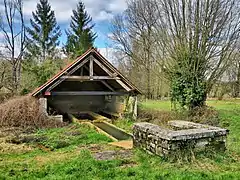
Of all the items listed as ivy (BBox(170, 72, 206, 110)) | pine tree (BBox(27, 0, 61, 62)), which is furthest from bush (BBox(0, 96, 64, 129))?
pine tree (BBox(27, 0, 61, 62))

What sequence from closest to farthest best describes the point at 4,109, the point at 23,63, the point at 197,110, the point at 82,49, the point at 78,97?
the point at 4,109, the point at 197,110, the point at 78,97, the point at 23,63, the point at 82,49

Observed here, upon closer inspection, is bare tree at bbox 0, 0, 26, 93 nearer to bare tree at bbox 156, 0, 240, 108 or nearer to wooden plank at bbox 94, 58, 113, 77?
wooden plank at bbox 94, 58, 113, 77

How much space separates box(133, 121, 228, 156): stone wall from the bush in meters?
5.88

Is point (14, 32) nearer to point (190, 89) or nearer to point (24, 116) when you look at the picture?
point (24, 116)

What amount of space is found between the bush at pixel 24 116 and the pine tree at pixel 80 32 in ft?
64.0

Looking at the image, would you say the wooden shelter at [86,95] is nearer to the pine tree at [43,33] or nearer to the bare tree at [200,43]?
the bare tree at [200,43]

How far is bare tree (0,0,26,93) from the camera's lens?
25.5 m

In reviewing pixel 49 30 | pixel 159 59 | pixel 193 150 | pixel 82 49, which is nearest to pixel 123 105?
pixel 159 59

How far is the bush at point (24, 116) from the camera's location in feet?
35.1

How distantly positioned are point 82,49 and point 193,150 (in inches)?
1000

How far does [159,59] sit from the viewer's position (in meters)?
15.1

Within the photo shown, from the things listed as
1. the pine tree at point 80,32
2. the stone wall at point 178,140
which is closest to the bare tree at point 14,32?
the pine tree at point 80,32

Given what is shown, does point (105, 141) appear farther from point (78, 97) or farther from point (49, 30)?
point (49, 30)

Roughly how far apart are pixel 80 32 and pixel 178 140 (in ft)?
91.5
